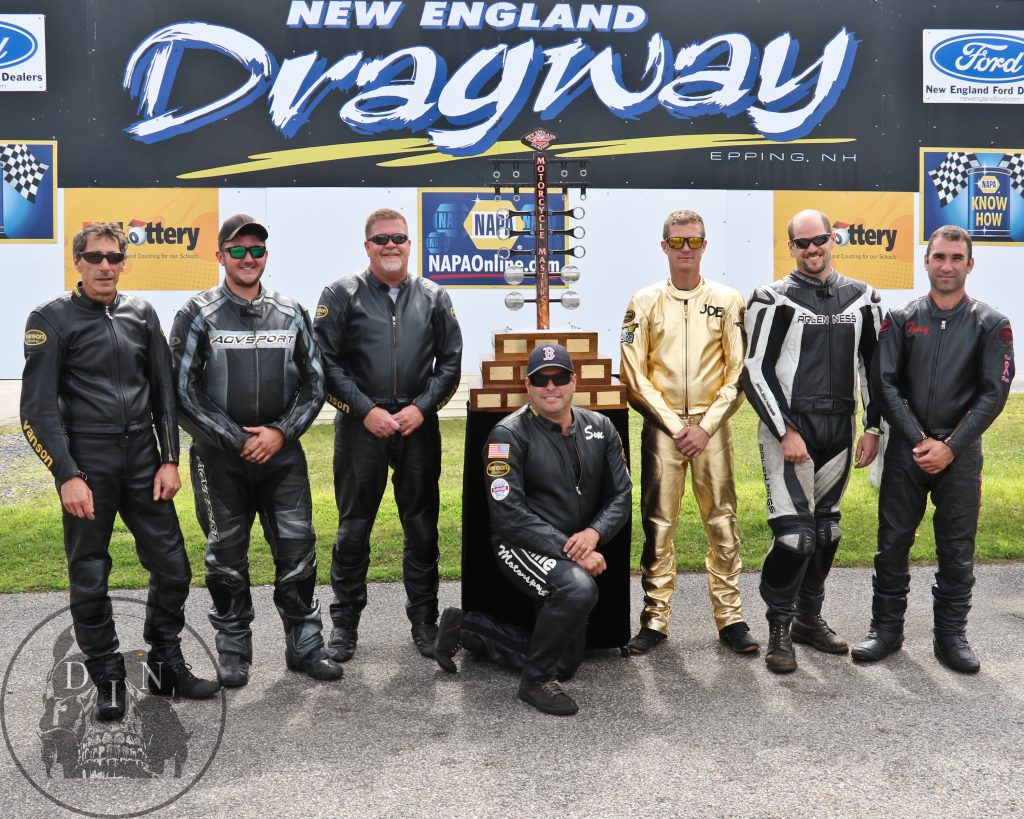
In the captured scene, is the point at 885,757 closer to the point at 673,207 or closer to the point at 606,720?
the point at 606,720

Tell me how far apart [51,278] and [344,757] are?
5355 millimetres

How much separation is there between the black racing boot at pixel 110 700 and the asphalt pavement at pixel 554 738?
0.06 meters

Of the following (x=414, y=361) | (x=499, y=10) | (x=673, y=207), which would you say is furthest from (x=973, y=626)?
(x=499, y=10)

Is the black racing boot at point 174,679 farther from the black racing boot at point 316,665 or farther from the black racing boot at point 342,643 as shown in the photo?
the black racing boot at point 342,643

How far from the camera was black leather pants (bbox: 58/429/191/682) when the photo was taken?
375 cm

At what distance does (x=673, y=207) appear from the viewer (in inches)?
309

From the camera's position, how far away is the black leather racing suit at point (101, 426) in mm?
3652

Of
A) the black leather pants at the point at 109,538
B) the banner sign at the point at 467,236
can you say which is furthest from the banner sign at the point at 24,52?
the black leather pants at the point at 109,538

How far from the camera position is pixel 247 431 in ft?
13.4

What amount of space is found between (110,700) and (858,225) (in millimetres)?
6115

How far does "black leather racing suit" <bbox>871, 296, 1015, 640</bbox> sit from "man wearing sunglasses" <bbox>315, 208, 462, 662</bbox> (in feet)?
5.99

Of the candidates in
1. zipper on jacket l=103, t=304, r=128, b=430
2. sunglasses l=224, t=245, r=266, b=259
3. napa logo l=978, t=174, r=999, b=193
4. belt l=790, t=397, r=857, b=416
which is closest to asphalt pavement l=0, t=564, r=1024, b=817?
zipper on jacket l=103, t=304, r=128, b=430

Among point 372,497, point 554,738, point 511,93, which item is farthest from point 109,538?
point 511,93

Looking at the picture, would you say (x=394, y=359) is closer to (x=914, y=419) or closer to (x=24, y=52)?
(x=914, y=419)
